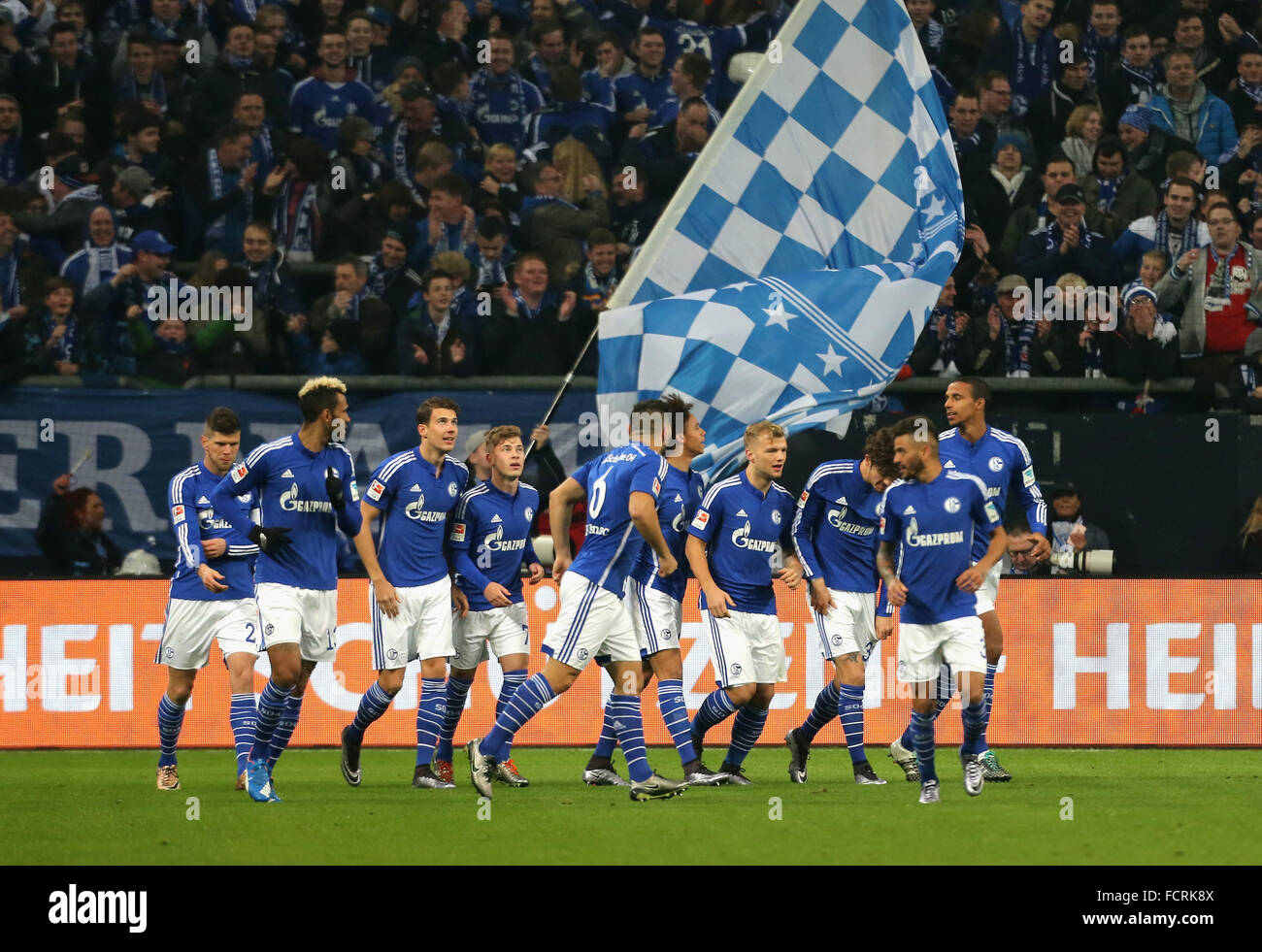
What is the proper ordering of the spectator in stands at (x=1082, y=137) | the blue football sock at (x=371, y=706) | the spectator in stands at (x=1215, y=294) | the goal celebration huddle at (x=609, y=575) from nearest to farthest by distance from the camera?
the goal celebration huddle at (x=609, y=575) → the blue football sock at (x=371, y=706) → the spectator in stands at (x=1215, y=294) → the spectator in stands at (x=1082, y=137)

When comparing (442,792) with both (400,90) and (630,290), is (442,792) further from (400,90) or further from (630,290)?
(400,90)

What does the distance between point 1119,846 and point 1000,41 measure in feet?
35.5

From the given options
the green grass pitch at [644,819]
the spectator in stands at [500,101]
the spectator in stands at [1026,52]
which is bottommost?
the green grass pitch at [644,819]

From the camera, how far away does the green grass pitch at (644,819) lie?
666cm

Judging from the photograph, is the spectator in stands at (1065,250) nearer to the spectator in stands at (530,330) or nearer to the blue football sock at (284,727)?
the spectator in stands at (530,330)

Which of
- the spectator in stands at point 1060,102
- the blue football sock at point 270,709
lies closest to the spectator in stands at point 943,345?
the spectator in stands at point 1060,102

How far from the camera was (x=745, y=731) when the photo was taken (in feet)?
32.1

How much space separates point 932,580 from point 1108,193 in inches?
308

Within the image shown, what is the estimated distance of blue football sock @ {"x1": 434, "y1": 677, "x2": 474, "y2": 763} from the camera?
9766 mm

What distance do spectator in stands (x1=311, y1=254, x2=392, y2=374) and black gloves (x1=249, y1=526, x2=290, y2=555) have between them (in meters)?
4.50

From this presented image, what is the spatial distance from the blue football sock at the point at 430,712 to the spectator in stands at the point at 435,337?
4.01m

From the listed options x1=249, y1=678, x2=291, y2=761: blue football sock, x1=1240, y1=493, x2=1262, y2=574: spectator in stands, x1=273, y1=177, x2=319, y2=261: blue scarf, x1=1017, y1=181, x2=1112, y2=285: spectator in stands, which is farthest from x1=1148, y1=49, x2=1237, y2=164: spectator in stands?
x1=249, y1=678, x2=291, y2=761: blue football sock

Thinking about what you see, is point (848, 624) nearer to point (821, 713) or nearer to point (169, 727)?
point (821, 713)

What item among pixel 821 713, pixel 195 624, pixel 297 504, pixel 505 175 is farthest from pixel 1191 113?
pixel 195 624
